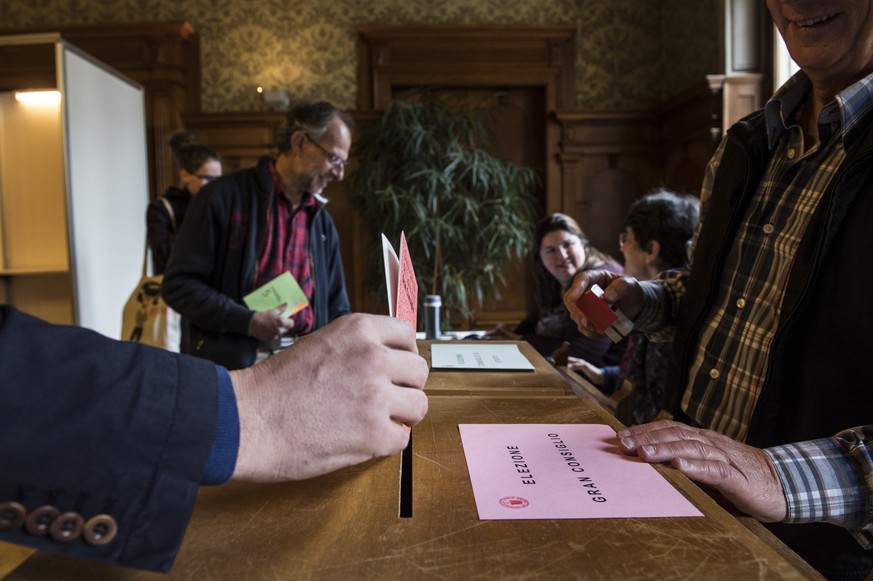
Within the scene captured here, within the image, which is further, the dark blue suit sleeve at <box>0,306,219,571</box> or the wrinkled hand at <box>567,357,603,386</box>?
the wrinkled hand at <box>567,357,603,386</box>

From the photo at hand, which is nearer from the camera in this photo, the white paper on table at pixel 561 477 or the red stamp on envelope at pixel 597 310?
the white paper on table at pixel 561 477

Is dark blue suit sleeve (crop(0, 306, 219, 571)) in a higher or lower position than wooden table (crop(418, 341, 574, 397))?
higher

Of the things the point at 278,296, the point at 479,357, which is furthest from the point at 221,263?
the point at 479,357

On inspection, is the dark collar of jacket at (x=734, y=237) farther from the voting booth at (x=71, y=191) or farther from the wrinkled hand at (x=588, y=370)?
the voting booth at (x=71, y=191)

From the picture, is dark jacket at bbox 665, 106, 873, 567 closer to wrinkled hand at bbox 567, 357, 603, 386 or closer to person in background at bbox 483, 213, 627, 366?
wrinkled hand at bbox 567, 357, 603, 386

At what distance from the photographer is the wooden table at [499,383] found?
1.13 metres

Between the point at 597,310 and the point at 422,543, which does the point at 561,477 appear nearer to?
the point at 422,543

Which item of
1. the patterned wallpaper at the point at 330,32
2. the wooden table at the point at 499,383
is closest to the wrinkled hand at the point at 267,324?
the wooden table at the point at 499,383

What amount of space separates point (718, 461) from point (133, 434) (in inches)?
22.9

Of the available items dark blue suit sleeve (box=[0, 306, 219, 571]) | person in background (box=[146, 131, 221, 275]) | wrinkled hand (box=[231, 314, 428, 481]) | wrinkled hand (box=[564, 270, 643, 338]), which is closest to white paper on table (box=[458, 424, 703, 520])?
wrinkled hand (box=[231, 314, 428, 481])

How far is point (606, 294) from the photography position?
131 cm

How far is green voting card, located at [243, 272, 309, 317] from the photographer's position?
1.97 m

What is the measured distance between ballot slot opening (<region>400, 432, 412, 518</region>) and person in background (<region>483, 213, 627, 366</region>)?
6.60 feet

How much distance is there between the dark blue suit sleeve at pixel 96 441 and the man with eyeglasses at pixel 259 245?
1515mm
